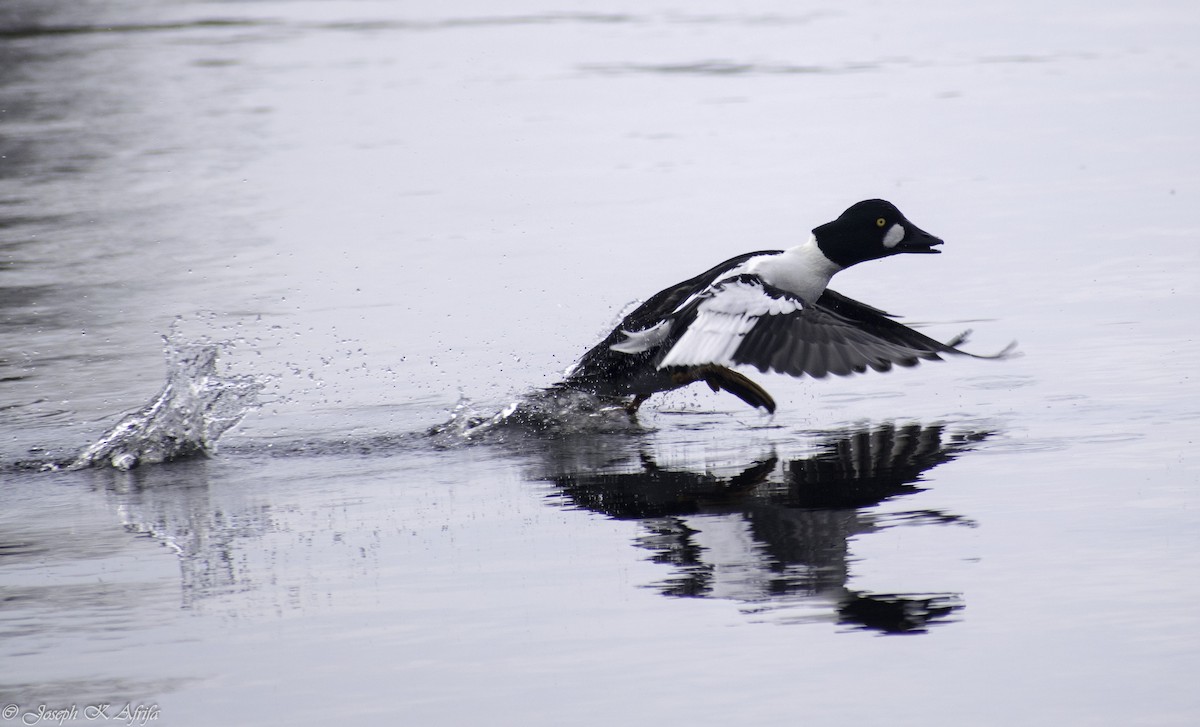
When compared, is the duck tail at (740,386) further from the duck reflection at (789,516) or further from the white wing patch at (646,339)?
the duck reflection at (789,516)

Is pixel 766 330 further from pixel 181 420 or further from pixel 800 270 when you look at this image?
pixel 181 420

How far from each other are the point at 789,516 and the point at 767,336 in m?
1.27

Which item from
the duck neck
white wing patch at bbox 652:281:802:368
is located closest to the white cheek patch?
the duck neck

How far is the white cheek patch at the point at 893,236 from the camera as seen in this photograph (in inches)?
336

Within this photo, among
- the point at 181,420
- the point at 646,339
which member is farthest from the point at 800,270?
the point at 181,420

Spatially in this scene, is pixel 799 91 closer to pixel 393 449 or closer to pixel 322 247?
pixel 322 247

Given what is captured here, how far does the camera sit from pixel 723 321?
7.59 m

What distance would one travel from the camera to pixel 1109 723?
4.46 m

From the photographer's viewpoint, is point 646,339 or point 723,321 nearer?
point 723,321

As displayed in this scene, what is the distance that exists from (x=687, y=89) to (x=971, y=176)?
6.17 m

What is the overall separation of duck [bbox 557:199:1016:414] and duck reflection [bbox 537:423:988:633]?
388 mm

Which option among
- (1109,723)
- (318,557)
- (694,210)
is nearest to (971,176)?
(694,210)

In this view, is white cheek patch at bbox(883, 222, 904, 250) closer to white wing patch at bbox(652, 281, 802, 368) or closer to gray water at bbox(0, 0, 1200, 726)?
gray water at bbox(0, 0, 1200, 726)

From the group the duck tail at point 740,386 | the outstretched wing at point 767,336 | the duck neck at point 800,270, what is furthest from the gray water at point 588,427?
the duck neck at point 800,270
